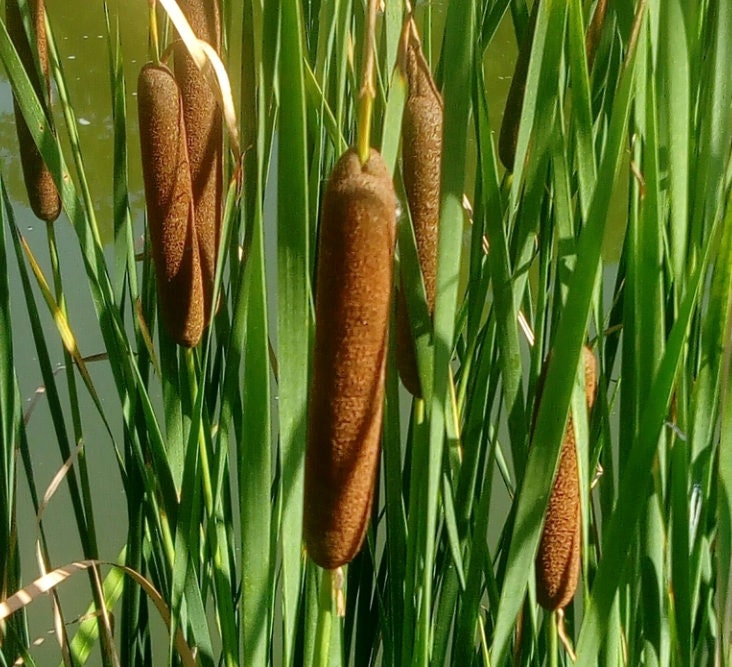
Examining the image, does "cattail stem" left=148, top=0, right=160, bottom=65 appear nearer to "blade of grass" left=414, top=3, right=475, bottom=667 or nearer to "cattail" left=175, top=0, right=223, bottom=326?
"cattail" left=175, top=0, right=223, bottom=326

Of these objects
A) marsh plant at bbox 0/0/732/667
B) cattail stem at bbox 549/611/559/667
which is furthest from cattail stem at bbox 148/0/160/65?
cattail stem at bbox 549/611/559/667

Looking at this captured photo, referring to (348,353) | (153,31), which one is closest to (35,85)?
(153,31)

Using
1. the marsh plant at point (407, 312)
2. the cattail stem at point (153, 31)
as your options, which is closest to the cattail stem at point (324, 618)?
the marsh plant at point (407, 312)

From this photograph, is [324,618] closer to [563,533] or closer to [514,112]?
[563,533]

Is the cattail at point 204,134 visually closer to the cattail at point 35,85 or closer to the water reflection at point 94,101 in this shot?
the cattail at point 35,85

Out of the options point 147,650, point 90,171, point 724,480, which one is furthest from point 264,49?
point 90,171

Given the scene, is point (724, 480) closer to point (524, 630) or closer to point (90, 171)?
point (524, 630)
